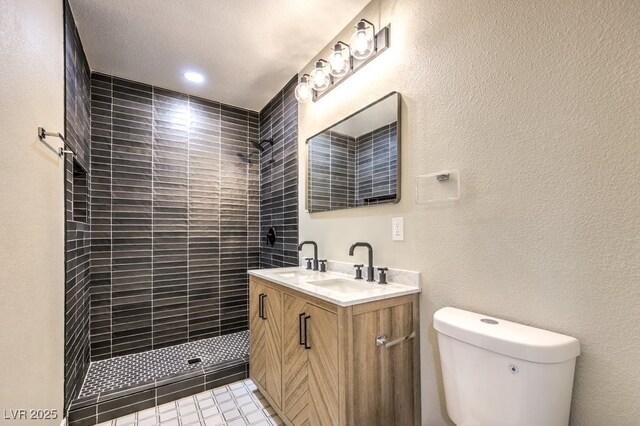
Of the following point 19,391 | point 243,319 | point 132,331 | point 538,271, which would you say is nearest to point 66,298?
point 19,391

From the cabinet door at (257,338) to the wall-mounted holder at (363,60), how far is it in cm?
143

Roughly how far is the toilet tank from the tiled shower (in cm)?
167

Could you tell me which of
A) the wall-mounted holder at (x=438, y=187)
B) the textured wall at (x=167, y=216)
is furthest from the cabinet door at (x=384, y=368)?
the textured wall at (x=167, y=216)

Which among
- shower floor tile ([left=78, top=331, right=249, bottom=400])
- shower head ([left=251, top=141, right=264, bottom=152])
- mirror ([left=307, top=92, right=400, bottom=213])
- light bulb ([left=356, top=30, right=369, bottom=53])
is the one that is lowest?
shower floor tile ([left=78, top=331, right=249, bottom=400])

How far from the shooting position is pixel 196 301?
9.04 feet

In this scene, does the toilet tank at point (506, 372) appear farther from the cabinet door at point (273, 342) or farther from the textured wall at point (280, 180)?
the textured wall at point (280, 180)

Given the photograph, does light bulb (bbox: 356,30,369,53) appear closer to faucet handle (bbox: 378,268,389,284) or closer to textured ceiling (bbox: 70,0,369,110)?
textured ceiling (bbox: 70,0,369,110)

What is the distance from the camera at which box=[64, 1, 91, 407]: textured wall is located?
5.35ft

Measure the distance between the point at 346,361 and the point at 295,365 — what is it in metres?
0.44

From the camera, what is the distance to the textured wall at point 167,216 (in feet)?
7.88

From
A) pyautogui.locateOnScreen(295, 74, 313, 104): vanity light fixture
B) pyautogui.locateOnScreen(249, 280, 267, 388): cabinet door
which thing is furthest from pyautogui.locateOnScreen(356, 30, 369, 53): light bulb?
pyautogui.locateOnScreen(249, 280, 267, 388): cabinet door

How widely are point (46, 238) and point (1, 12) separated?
86 cm

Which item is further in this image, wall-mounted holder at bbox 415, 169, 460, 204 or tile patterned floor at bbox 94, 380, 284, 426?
tile patterned floor at bbox 94, 380, 284, 426

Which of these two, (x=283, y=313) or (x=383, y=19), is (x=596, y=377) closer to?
(x=283, y=313)
